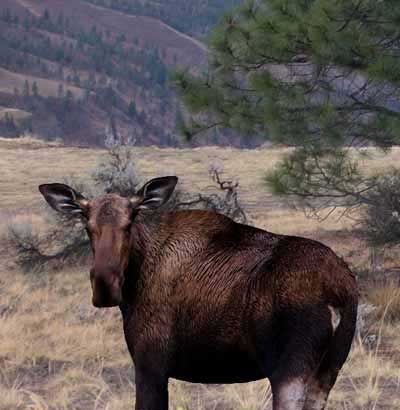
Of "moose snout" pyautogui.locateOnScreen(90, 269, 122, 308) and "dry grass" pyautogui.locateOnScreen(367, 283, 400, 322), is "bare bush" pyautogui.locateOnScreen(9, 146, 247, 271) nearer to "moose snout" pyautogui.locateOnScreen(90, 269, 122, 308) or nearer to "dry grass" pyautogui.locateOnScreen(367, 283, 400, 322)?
"dry grass" pyautogui.locateOnScreen(367, 283, 400, 322)

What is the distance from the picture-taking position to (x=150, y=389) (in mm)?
4633

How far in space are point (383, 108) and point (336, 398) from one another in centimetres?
503

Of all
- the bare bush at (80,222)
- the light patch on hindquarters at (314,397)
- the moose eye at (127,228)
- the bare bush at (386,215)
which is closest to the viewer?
the light patch on hindquarters at (314,397)

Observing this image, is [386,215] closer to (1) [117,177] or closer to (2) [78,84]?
(1) [117,177]

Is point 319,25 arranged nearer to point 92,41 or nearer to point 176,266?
point 176,266

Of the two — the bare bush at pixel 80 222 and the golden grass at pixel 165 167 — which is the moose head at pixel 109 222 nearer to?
the bare bush at pixel 80 222

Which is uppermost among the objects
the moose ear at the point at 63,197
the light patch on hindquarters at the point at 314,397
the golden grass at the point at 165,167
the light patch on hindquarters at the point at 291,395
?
the moose ear at the point at 63,197

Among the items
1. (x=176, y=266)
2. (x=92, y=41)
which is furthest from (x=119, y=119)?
(x=176, y=266)

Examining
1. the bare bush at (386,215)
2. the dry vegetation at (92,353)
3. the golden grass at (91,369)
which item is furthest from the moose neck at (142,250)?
the bare bush at (386,215)

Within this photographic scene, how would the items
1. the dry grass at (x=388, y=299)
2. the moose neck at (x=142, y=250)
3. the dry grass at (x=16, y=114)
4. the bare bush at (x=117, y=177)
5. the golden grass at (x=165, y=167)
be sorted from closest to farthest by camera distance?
the moose neck at (x=142, y=250) < the dry grass at (x=388, y=299) < the bare bush at (x=117, y=177) < the golden grass at (x=165, y=167) < the dry grass at (x=16, y=114)

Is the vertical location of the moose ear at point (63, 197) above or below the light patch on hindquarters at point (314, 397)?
above

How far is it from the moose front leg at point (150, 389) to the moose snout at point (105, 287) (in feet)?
1.85

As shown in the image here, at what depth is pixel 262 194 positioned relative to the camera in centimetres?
2733

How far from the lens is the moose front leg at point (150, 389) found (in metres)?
4.62
